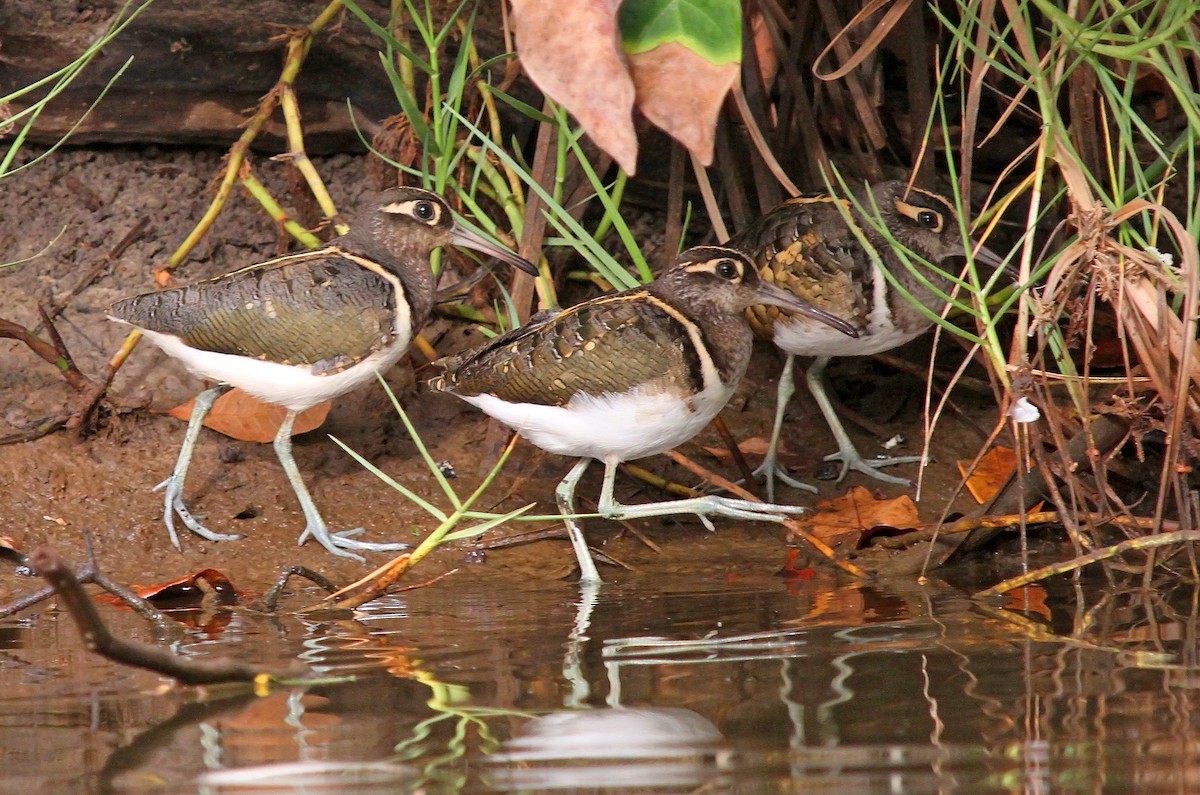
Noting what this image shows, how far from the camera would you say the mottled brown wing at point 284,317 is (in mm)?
5020

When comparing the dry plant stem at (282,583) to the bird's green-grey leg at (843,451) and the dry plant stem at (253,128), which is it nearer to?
the dry plant stem at (253,128)

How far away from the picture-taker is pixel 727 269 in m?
5.12

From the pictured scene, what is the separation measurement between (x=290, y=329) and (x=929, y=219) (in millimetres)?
2441

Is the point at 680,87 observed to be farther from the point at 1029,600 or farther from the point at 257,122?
the point at 257,122

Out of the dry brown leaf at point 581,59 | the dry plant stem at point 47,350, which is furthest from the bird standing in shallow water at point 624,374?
the dry plant stem at point 47,350

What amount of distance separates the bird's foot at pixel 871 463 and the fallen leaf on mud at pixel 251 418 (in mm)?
2029

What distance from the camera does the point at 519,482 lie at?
5543 mm

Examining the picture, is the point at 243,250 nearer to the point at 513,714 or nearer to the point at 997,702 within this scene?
the point at 513,714

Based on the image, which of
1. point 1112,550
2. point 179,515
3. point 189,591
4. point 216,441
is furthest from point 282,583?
point 1112,550

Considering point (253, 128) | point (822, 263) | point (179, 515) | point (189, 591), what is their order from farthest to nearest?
1. point (253, 128)
2. point (822, 263)
3. point (179, 515)
4. point (189, 591)

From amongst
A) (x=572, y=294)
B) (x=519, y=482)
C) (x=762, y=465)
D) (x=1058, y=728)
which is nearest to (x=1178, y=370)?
(x=1058, y=728)

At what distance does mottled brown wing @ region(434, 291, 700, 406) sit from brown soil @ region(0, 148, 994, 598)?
66 centimetres

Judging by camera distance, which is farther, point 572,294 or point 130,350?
point 572,294

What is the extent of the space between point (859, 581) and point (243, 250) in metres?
3.07
